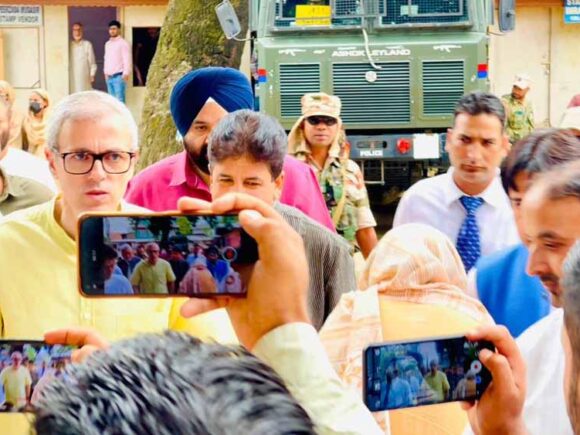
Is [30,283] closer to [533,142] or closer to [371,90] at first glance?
[533,142]

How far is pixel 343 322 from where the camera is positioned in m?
3.02

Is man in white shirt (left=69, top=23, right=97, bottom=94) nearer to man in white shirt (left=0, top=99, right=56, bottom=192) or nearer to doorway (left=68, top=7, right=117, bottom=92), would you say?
doorway (left=68, top=7, right=117, bottom=92)

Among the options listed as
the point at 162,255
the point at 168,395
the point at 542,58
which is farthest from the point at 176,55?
the point at 542,58

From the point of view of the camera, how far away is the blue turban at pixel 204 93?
15.4 ft

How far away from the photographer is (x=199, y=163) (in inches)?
179

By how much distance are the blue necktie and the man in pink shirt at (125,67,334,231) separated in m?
0.53

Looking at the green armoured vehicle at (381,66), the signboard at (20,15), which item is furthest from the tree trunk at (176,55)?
the signboard at (20,15)

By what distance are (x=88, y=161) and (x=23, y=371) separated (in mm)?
1103

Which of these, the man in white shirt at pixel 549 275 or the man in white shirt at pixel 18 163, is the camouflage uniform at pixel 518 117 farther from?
the man in white shirt at pixel 549 275

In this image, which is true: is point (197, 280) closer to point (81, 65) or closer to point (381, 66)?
point (381, 66)

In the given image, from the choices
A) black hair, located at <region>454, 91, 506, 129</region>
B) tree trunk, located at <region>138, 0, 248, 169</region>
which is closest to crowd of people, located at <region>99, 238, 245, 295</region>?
black hair, located at <region>454, 91, 506, 129</region>

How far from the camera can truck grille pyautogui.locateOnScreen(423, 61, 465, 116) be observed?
505 inches

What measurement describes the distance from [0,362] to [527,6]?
21.3 metres

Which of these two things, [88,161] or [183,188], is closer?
[88,161]
